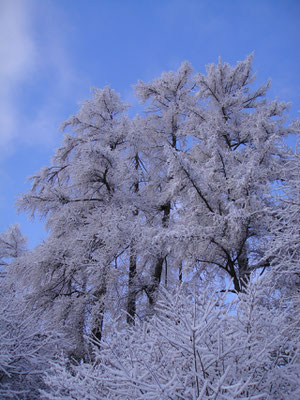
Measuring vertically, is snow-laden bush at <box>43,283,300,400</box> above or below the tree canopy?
below

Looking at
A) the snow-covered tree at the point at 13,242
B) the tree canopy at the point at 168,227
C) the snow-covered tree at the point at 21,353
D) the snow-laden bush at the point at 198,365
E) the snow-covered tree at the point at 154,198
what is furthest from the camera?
the snow-covered tree at the point at 13,242

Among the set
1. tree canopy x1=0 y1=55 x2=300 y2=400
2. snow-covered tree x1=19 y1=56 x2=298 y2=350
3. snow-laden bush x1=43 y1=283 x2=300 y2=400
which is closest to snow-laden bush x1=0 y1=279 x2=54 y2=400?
tree canopy x1=0 y1=55 x2=300 y2=400

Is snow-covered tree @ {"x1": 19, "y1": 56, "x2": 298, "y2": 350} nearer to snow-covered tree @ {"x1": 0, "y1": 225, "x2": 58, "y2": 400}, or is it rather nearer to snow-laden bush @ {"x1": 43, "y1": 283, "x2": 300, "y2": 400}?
snow-covered tree @ {"x1": 0, "y1": 225, "x2": 58, "y2": 400}

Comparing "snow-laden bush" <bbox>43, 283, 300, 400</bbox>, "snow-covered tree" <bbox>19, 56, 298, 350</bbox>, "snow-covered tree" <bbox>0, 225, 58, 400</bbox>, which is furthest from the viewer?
"snow-covered tree" <bbox>19, 56, 298, 350</bbox>

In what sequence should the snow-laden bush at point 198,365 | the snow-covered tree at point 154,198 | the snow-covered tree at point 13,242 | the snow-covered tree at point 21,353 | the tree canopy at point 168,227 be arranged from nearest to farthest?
the snow-laden bush at point 198,365 → the tree canopy at point 168,227 → the snow-covered tree at point 21,353 → the snow-covered tree at point 154,198 → the snow-covered tree at point 13,242

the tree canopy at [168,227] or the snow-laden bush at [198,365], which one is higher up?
the tree canopy at [168,227]

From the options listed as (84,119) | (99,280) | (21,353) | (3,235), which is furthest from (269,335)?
(3,235)

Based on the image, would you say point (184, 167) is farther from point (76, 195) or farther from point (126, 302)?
point (76, 195)

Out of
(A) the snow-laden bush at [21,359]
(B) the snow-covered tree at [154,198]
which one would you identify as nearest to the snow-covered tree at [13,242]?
(B) the snow-covered tree at [154,198]

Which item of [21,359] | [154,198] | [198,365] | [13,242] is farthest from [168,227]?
[13,242]

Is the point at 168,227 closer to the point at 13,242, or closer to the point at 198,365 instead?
the point at 198,365

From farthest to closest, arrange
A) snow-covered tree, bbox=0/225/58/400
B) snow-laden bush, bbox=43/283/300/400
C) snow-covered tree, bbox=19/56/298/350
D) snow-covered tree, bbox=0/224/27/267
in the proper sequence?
1. snow-covered tree, bbox=0/224/27/267
2. snow-covered tree, bbox=19/56/298/350
3. snow-covered tree, bbox=0/225/58/400
4. snow-laden bush, bbox=43/283/300/400

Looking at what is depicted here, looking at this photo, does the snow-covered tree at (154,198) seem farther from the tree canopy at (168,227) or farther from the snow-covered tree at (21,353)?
the snow-covered tree at (21,353)

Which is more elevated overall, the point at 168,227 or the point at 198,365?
the point at 168,227
